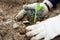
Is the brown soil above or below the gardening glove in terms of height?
above

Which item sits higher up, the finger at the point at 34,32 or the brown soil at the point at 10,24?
the brown soil at the point at 10,24

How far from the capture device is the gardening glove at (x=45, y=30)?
1794 millimetres

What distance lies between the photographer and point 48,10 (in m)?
2.20

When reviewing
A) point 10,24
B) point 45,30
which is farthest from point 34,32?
point 10,24

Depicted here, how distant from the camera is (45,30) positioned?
6.07 feet

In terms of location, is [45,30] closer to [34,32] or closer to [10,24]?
[34,32]

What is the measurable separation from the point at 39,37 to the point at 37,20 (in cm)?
36

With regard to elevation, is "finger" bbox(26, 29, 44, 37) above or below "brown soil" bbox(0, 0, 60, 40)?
below

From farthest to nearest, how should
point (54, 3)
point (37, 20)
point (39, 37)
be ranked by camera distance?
point (54, 3)
point (37, 20)
point (39, 37)

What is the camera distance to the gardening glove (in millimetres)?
1794

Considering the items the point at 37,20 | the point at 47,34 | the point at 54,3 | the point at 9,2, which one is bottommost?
the point at 47,34

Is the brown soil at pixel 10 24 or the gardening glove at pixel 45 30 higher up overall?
the brown soil at pixel 10 24

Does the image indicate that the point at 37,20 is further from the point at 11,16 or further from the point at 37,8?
the point at 11,16

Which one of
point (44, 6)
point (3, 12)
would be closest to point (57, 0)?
point (44, 6)
